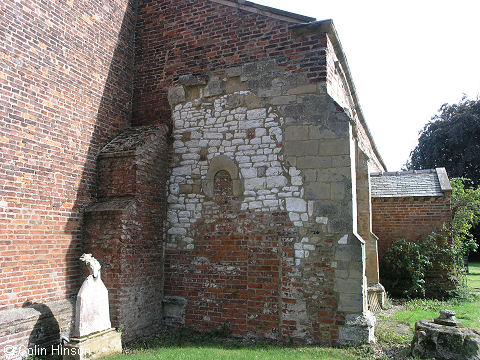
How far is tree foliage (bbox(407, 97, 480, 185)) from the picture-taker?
2741 cm

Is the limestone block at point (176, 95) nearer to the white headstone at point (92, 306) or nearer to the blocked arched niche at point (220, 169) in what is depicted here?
the blocked arched niche at point (220, 169)

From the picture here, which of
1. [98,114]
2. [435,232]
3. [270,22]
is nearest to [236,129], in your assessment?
[270,22]

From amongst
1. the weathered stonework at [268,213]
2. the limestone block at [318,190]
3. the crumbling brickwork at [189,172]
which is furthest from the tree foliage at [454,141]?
the limestone block at [318,190]

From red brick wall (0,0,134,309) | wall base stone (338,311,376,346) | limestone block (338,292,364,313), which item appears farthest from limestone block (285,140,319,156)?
red brick wall (0,0,134,309)

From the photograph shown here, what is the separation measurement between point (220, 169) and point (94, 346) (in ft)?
12.7

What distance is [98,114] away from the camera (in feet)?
25.6

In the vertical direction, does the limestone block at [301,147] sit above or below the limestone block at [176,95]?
below

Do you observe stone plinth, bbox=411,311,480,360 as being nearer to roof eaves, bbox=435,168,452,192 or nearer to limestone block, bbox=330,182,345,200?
limestone block, bbox=330,182,345,200

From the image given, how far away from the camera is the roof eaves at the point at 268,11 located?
7410 millimetres

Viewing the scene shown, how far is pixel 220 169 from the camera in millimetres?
7750

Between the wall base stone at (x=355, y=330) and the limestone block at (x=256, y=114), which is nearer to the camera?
the wall base stone at (x=355, y=330)

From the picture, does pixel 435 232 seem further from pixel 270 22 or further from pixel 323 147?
pixel 270 22

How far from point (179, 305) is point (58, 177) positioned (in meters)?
3.44

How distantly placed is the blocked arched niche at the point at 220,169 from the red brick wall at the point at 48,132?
2.28 meters
